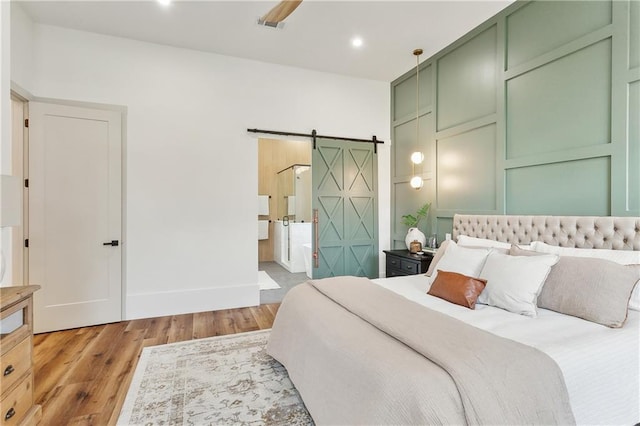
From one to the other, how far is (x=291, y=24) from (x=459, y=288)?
3.12 m

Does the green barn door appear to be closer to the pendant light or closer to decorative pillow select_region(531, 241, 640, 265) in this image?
the pendant light

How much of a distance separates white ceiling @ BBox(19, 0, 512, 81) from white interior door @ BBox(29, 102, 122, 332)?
0.97 m

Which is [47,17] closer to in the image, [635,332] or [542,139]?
[542,139]

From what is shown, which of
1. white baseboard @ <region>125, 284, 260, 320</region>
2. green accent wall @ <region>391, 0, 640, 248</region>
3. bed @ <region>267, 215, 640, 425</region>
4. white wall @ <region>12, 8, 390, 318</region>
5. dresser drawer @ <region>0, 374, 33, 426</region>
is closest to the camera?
bed @ <region>267, 215, 640, 425</region>

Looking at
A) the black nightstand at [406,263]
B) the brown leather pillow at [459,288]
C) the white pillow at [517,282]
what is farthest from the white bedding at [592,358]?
the black nightstand at [406,263]

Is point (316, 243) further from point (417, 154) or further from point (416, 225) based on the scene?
point (417, 154)

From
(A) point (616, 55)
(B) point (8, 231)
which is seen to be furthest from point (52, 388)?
(A) point (616, 55)

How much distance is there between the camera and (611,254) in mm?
2135

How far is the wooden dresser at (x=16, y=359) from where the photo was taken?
156cm

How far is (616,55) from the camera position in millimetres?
2311

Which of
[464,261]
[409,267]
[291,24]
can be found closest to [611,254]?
[464,261]

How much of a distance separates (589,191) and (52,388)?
4.40 m

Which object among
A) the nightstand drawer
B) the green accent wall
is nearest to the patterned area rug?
the nightstand drawer

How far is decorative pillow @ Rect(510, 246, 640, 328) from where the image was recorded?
178 centimetres
